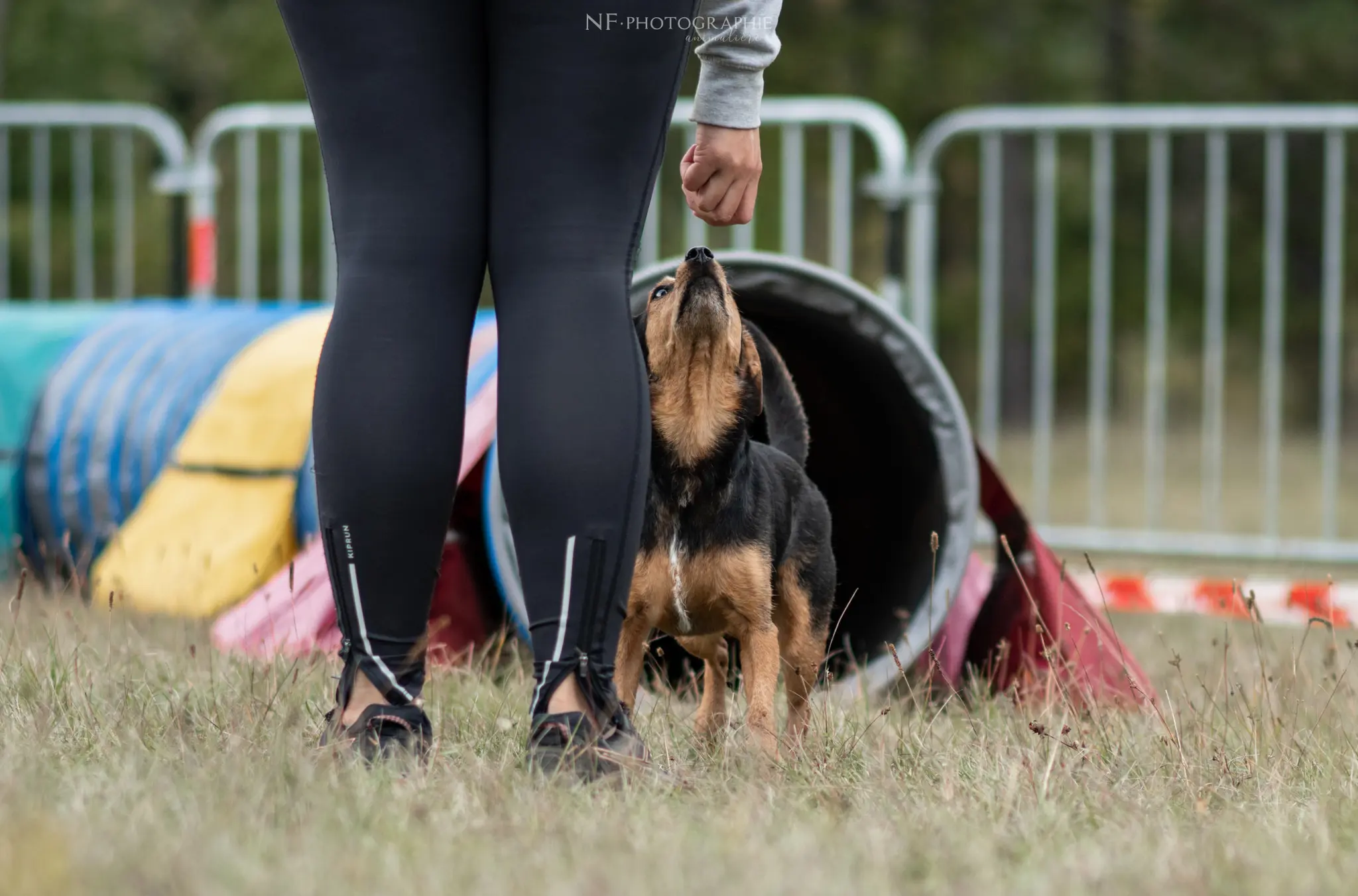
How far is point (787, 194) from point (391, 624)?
4771mm

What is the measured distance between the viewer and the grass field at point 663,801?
1.50 m

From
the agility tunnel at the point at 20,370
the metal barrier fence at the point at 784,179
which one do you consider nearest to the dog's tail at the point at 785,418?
the metal barrier fence at the point at 784,179

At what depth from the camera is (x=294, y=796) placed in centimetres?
172

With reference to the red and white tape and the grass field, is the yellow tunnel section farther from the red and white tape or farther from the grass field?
the red and white tape

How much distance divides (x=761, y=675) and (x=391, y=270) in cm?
88

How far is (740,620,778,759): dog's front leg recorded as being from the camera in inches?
91.1

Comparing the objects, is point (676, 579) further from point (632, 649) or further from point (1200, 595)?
point (1200, 595)

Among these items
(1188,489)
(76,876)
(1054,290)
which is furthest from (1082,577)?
(1054,290)

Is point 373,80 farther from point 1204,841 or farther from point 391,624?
point 1204,841

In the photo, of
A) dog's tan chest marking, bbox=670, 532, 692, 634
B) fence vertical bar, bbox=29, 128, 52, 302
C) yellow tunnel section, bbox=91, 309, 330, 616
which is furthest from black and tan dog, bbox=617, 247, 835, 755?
fence vertical bar, bbox=29, 128, 52, 302

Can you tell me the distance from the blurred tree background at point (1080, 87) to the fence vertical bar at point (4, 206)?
11.1 feet

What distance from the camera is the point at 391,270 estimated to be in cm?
198

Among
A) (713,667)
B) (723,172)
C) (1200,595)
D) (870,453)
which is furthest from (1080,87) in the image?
(723,172)

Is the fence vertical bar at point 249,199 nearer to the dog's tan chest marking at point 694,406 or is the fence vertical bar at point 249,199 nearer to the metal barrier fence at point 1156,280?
the metal barrier fence at point 1156,280
